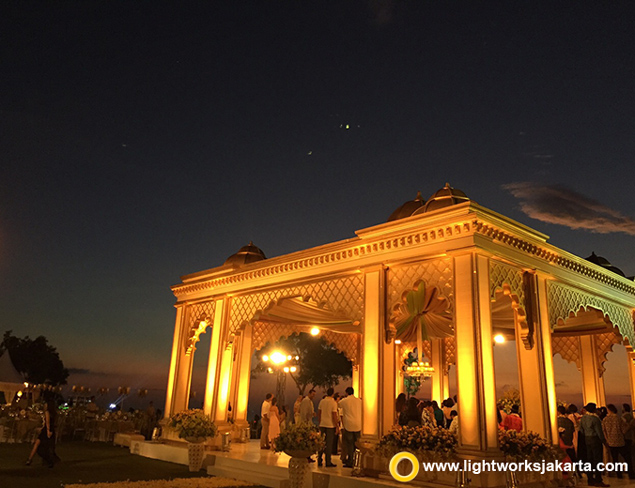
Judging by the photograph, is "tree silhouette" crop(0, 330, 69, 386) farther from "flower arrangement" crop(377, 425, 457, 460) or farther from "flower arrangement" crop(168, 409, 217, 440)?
"flower arrangement" crop(377, 425, 457, 460)

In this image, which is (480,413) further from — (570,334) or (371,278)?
(570,334)

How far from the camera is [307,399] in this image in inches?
420

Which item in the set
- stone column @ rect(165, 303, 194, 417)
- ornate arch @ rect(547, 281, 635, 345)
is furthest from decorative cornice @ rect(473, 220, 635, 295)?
stone column @ rect(165, 303, 194, 417)

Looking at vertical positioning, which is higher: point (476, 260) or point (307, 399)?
point (476, 260)

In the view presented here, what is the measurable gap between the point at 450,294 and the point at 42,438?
21.9ft

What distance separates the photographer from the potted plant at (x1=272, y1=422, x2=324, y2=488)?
22.4 ft

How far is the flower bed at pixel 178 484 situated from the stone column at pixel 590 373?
→ 8.78 metres

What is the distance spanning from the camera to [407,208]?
9852 millimetres

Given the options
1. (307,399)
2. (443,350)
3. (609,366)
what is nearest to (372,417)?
(307,399)

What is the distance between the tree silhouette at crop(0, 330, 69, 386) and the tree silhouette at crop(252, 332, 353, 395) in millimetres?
20001

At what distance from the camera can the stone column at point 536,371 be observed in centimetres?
729

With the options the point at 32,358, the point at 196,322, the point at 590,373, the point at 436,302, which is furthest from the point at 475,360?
the point at 32,358

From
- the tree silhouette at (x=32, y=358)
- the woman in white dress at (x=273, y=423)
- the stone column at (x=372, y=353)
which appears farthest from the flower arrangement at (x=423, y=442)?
the tree silhouette at (x=32, y=358)

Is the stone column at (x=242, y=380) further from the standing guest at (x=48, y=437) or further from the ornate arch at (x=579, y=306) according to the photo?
the ornate arch at (x=579, y=306)
